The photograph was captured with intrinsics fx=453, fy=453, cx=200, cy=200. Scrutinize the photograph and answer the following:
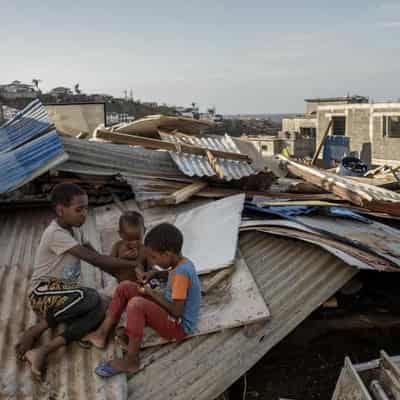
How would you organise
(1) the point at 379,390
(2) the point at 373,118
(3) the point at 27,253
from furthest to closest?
(2) the point at 373,118 → (3) the point at 27,253 → (1) the point at 379,390

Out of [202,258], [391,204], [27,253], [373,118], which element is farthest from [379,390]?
[373,118]

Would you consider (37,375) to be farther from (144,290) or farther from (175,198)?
(175,198)

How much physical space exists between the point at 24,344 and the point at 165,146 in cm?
379

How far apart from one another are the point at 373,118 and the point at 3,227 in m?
25.1

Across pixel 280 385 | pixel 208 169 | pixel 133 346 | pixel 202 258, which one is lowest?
pixel 280 385

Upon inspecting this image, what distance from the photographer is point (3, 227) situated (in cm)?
505

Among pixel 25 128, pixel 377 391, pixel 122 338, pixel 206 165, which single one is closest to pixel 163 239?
pixel 122 338

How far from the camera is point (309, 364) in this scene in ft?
12.4

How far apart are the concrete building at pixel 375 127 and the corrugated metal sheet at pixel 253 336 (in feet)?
71.8

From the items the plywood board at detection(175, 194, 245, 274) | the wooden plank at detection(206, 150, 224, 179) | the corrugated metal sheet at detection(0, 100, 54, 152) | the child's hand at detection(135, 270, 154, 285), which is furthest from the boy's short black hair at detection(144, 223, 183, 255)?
the corrugated metal sheet at detection(0, 100, 54, 152)

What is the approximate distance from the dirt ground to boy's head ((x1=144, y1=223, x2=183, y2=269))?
1.25 metres

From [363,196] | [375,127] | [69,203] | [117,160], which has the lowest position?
[363,196]

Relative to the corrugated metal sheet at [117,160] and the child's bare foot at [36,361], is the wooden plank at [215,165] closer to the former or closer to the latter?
the corrugated metal sheet at [117,160]

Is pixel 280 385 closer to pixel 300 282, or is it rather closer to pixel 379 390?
pixel 300 282
